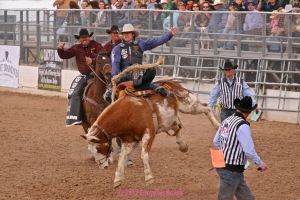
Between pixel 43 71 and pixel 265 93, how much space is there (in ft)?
28.5

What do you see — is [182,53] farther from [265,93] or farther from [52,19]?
[52,19]

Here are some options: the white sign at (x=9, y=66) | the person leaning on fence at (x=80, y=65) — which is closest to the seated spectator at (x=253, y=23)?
the person leaning on fence at (x=80, y=65)

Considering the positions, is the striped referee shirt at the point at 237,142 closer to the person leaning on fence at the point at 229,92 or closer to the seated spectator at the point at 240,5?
the person leaning on fence at the point at 229,92

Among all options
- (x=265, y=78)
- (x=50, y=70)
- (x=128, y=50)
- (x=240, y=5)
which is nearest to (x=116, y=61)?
(x=128, y=50)

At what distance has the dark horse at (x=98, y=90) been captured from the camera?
39.0ft

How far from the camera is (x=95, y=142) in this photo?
32.9ft

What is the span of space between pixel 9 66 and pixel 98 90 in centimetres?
1333

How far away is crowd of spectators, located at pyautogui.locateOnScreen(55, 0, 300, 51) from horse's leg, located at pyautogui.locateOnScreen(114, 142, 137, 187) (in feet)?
25.7

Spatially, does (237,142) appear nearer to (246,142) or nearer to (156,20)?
(246,142)

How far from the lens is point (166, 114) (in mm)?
10586

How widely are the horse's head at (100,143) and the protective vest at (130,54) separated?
1673 millimetres

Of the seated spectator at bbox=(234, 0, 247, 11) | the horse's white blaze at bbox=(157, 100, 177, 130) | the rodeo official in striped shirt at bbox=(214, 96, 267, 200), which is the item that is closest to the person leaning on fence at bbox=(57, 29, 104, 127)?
the horse's white blaze at bbox=(157, 100, 177, 130)

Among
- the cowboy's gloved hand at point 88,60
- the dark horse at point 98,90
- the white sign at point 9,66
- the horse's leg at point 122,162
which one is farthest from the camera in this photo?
the white sign at point 9,66

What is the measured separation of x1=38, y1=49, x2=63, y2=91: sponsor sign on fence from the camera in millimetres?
22953
